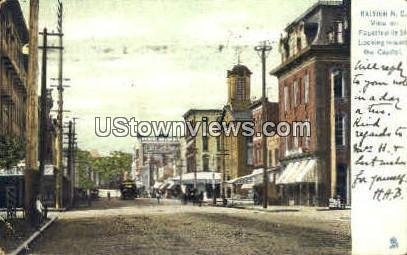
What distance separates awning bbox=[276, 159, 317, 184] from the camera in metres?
47.8

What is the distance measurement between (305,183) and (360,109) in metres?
40.3

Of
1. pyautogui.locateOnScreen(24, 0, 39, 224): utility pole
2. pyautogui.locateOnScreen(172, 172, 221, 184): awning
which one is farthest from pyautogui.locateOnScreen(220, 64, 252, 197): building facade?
pyautogui.locateOnScreen(24, 0, 39, 224): utility pole

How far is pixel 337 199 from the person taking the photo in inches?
1660

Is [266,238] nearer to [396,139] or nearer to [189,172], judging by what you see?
[396,139]

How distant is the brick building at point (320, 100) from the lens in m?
45.0

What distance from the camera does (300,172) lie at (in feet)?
162

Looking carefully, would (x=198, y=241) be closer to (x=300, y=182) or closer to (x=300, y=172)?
A: (x=300, y=182)

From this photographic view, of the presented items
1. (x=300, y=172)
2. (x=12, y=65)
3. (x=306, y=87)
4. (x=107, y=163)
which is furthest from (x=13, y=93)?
(x=107, y=163)

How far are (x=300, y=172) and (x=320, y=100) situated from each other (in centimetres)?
531

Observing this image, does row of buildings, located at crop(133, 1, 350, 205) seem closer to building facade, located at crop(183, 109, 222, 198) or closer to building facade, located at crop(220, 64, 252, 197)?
building facade, located at crop(220, 64, 252, 197)

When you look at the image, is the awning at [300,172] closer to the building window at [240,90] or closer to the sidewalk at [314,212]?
the sidewalk at [314,212]

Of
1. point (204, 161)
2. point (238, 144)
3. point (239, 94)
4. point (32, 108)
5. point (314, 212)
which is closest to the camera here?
point (32, 108)

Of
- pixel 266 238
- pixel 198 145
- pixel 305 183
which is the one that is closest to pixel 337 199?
pixel 305 183

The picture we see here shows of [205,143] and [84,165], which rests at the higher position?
[205,143]
